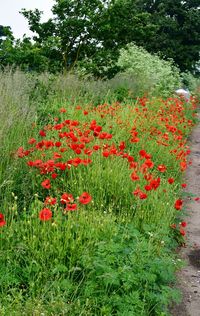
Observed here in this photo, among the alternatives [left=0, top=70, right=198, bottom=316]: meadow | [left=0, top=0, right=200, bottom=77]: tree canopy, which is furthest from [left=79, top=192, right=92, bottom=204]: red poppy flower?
[left=0, top=0, right=200, bottom=77]: tree canopy

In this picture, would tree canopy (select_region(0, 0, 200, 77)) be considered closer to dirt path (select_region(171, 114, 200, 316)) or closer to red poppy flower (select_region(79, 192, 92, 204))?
dirt path (select_region(171, 114, 200, 316))

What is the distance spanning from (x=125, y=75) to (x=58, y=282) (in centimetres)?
1250

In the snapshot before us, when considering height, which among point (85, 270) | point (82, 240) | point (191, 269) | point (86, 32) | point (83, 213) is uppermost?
point (86, 32)

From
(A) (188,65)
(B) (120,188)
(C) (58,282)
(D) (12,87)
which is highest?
(A) (188,65)

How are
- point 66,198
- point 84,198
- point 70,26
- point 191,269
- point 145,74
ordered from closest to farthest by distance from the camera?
1. point 84,198
2. point 66,198
3. point 191,269
4. point 70,26
5. point 145,74

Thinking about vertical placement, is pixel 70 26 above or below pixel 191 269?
above

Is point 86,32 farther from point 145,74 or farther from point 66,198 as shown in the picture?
point 66,198

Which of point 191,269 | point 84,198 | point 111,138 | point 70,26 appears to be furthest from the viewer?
point 70,26

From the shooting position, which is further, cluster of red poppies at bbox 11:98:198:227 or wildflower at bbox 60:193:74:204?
cluster of red poppies at bbox 11:98:198:227

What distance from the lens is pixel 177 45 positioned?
101ft

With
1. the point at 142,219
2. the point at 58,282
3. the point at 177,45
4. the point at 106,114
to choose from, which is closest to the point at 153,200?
the point at 142,219

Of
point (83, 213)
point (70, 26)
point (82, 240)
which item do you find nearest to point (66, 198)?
point (83, 213)

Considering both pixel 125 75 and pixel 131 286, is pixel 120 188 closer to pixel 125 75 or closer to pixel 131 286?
pixel 131 286

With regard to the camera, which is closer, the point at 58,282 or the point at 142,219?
the point at 58,282
